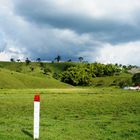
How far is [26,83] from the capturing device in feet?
651

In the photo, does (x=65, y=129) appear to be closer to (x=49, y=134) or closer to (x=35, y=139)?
(x=49, y=134)

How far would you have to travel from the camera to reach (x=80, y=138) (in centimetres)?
1605

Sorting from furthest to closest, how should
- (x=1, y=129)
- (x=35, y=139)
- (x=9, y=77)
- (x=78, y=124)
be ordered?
(x=9, y=77) < (x=78, y=124) < (x=1, y=129) < (x=35, y=139)

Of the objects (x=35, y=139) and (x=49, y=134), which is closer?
(x=35, y=139)

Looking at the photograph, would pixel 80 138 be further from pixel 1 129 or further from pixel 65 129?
pixel 1 129

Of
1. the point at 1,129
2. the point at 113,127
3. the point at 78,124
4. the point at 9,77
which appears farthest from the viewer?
the point at 9,77

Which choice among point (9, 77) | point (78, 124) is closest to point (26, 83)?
point (9, 77)

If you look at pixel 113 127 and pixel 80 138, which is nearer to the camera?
pixel 80 138

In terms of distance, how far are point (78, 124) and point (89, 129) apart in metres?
2.24

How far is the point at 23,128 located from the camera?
61.8 ft

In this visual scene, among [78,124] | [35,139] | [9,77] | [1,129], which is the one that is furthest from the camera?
[9,77]

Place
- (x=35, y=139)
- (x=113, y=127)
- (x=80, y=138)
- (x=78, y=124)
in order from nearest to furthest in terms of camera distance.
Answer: (x=35, y=139), (x=80, y=138), (x=113, y=127), (x=78, y=124)

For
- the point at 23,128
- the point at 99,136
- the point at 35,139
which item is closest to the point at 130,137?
the point at 99,136

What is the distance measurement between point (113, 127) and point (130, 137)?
3.14 meters
